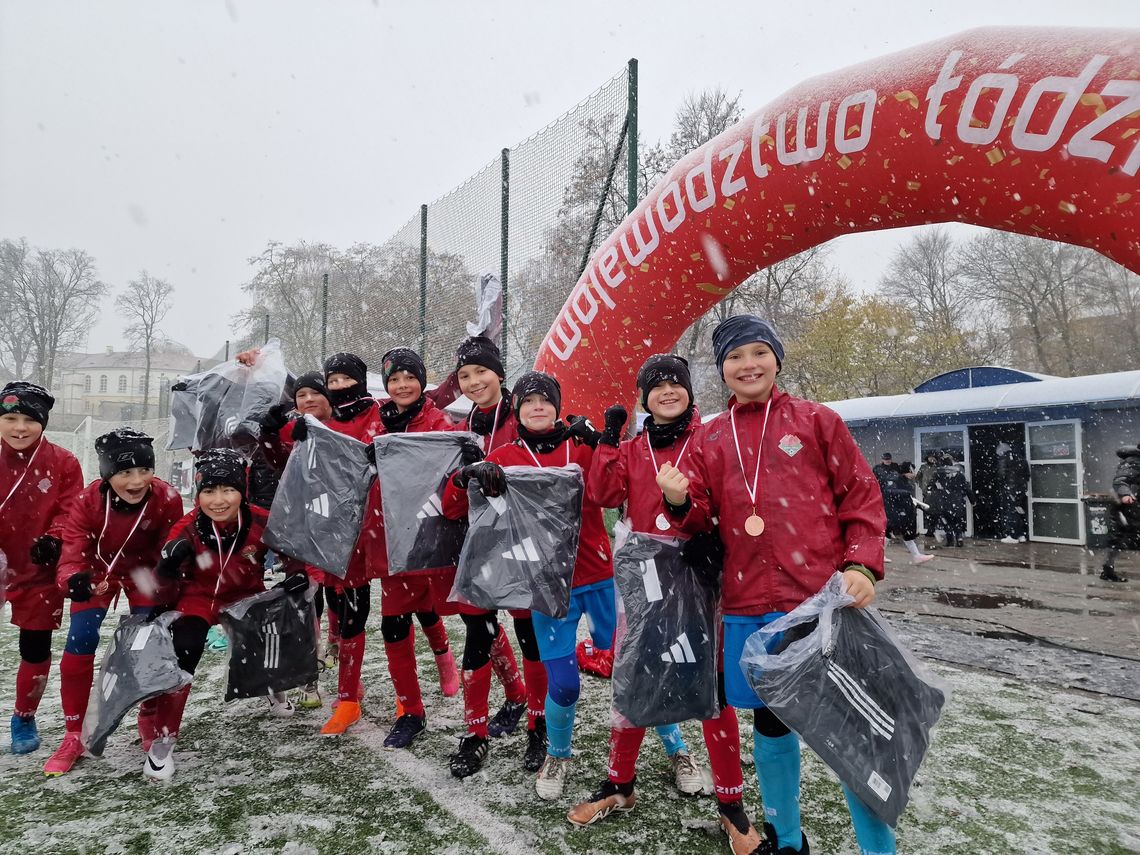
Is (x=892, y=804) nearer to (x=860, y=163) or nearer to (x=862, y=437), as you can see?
(x=860, y=163)

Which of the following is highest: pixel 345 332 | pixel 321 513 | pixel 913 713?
pixel 345 332

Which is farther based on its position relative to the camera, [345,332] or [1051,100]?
[345,332]

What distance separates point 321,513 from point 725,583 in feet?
6.06

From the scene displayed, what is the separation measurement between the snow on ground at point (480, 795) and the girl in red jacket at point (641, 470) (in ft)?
0.29

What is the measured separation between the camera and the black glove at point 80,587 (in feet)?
9.39

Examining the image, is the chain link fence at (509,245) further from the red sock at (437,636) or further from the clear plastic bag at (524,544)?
the clear plastic bag at (524,544)

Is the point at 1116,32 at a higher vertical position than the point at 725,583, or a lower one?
higher

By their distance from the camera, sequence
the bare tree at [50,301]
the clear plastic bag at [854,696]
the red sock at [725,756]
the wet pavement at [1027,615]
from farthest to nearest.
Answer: the bare tree at [50,301]
the wet pavement at [1027,615]
the red sock at [725,756]
the clear plastic bag at [854,696]

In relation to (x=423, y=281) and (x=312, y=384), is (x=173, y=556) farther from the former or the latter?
(x=423, y=281)

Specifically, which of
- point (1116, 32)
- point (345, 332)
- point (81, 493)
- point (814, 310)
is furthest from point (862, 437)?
point (81, 493)

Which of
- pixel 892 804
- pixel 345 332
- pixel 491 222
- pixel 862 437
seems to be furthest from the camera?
pixel 862 437

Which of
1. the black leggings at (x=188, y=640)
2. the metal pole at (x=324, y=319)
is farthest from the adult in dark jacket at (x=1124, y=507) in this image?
the metal pole at (x=324, y=319)

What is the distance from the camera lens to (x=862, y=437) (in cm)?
1396

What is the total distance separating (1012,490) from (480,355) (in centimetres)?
1196
